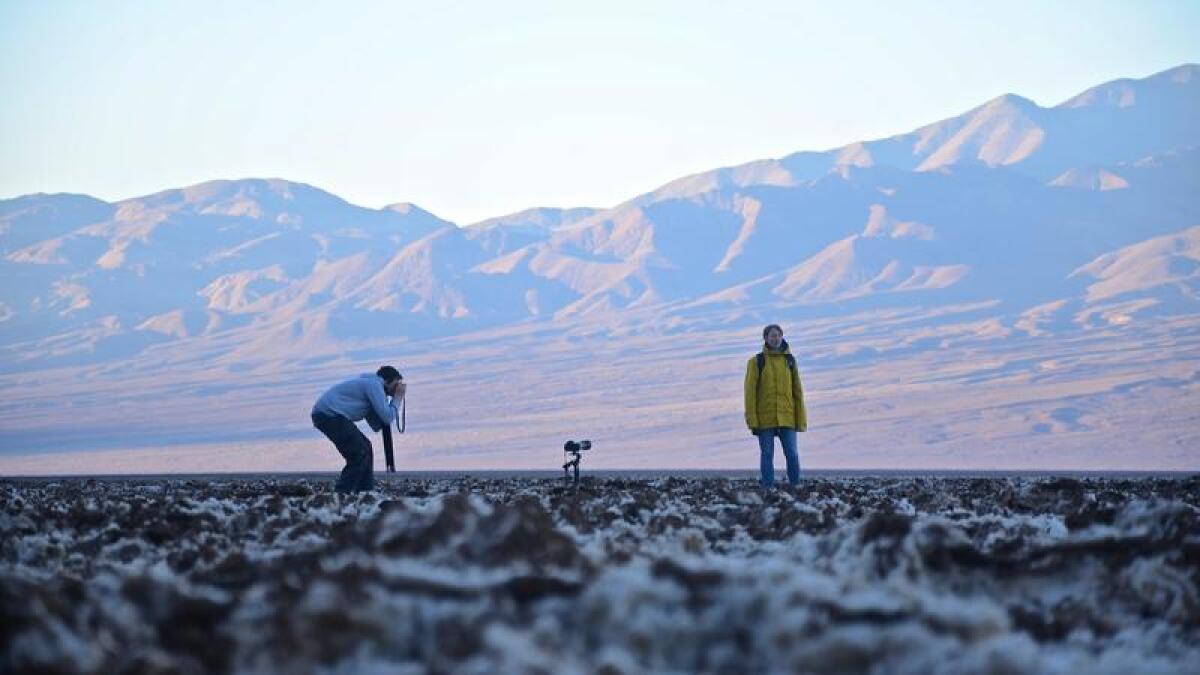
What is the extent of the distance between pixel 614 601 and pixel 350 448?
12402 millimetres

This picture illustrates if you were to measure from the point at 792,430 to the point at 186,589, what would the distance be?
1391 centimetres

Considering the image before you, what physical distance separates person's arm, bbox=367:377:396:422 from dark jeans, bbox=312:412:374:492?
0.26m

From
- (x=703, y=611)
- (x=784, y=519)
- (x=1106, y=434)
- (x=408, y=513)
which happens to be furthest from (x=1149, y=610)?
(x=1106, y=434)

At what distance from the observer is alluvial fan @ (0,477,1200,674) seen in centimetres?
618

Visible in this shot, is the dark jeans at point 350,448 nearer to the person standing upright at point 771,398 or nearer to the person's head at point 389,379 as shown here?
the person's head at point 389,379

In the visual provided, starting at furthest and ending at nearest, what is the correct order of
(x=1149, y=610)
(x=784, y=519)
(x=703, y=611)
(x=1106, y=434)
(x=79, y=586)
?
1. (x=1106, y=434)
2. (x=784, y=519)
3. (x=1149, y=610)
4. (x=79, y=586)
5. (x=703, y=611)

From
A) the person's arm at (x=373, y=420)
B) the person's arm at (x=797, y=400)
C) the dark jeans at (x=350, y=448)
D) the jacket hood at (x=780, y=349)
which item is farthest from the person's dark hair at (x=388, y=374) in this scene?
the person's arm at (x=797, y=400)

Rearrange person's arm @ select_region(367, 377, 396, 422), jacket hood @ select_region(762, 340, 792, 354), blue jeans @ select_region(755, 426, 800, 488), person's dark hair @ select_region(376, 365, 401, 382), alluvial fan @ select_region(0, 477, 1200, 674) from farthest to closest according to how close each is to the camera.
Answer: jacket hood @ select_region(762, 340, 792, 354) → blue jeans @ select_region(755, 426, 800, 488) → person's dark hair @ select_region(376, 365, 401, 382) → person's arm @ select_region(367, 377, 396, 422) → alluvial fan @ select_region(0, 477, 1200, 674)

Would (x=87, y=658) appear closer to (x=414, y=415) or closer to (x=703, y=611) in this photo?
(x=703, y=611)

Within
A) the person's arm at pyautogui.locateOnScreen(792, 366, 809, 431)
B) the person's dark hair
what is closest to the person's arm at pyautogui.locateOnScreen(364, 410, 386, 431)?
the person's dark hair

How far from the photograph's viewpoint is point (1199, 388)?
537ft

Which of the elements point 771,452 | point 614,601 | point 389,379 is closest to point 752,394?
point 771,452

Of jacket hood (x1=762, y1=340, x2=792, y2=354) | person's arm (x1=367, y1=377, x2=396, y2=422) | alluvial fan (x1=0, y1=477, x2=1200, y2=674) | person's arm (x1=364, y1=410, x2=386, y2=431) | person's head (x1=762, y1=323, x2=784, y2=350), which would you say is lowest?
alluvial fan (x1=0, y1=477, x2=1200, y2=674)

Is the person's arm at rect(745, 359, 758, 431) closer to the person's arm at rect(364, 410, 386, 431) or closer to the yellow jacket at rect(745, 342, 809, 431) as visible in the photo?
the yellow jacket at rect(745, 342, 809, 431)
